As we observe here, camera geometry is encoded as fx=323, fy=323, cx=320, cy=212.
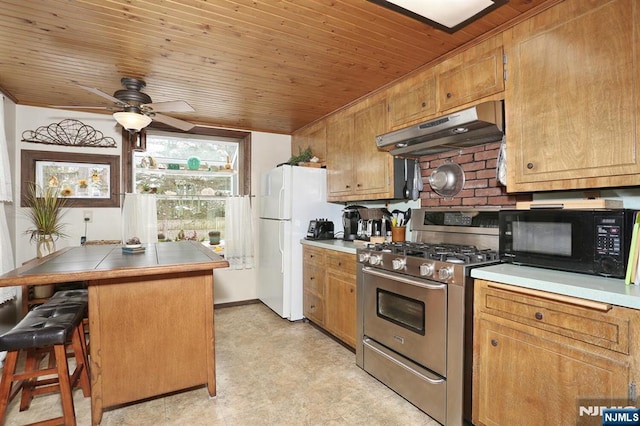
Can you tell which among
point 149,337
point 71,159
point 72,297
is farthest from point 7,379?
point 71,159

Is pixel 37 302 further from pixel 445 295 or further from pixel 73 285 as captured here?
pixel 445 295

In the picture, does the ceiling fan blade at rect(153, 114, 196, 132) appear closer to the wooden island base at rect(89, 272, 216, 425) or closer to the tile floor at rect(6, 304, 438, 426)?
the wooden island base at rect(89, 272, 216, 425)

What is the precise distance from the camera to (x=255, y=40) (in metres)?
2.14

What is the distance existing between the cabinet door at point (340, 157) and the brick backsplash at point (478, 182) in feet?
2.80

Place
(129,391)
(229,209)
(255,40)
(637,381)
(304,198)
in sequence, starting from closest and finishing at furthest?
(637,381) → (129,391) → (255,40) → (304,198) → (229,209)

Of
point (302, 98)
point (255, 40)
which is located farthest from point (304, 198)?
point (255, 40)

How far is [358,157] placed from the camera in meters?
3.21

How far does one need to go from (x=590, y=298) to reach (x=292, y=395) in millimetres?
1810

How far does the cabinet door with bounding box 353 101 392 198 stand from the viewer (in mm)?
2902

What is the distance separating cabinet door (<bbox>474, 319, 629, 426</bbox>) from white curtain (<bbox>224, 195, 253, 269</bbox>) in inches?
124

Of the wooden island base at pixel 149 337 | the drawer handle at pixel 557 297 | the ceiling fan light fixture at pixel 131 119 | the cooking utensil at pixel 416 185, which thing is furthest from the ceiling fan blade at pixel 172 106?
the drawer handle at pixel 557 297

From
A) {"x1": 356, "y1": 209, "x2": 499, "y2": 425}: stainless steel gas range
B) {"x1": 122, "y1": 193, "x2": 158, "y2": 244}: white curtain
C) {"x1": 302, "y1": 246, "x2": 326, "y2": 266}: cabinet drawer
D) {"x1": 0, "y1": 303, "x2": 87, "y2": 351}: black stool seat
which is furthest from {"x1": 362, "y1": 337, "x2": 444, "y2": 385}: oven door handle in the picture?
{"x1": 122, "y1": 193, "x2": 158, "y2": 244}: white curtain

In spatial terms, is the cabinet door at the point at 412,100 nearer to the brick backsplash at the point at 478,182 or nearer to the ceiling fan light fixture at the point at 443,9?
the brick backsplash at the point at 478,182

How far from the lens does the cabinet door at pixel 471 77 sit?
2.00 meters
